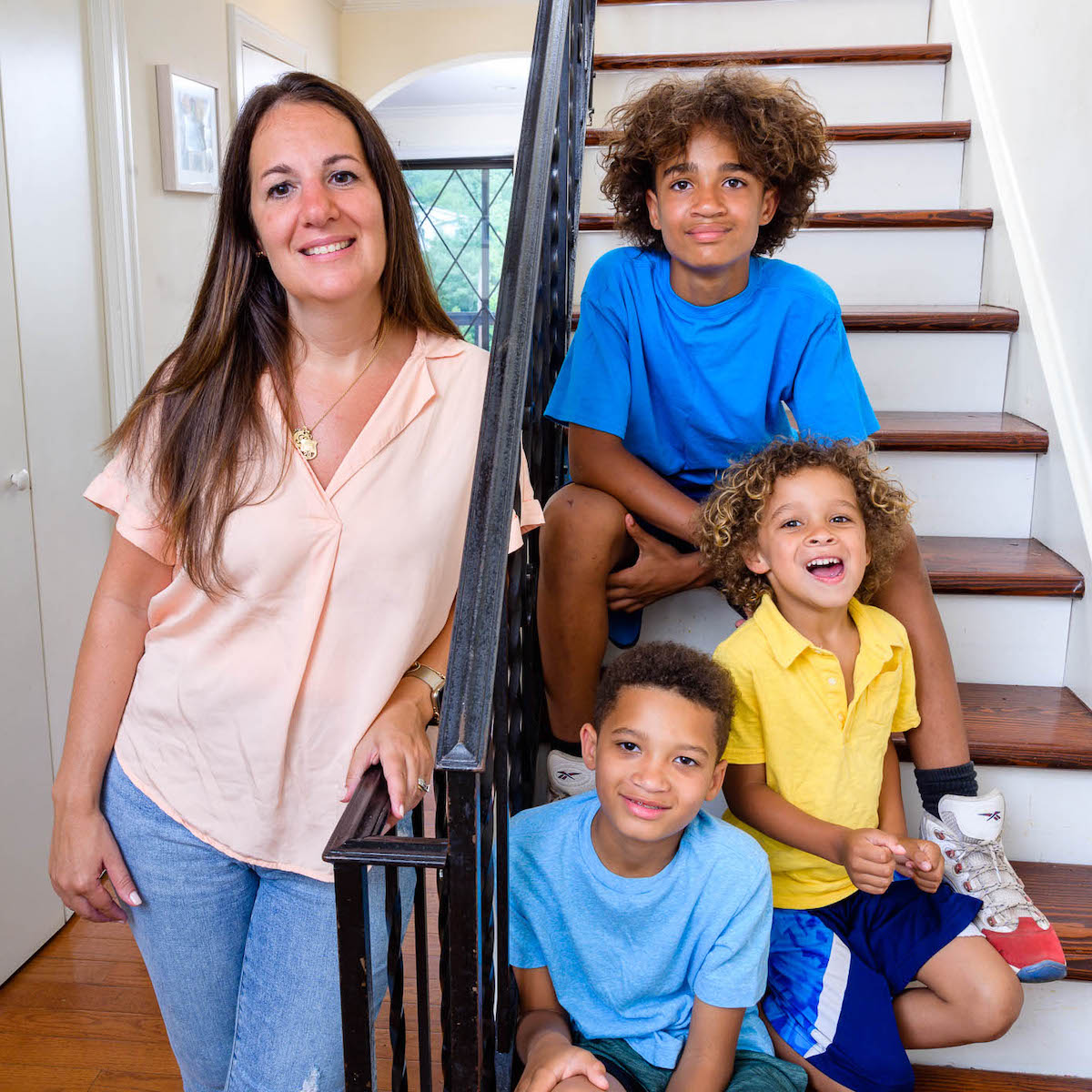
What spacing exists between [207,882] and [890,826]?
37.0 inches

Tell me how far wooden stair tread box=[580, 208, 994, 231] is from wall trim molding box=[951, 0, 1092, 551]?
0.08 meters

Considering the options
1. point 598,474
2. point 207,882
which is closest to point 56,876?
point 207,882

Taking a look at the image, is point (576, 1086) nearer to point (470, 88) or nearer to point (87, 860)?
point (87, 860)

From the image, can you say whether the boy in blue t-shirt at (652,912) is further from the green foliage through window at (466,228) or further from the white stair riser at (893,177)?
the green foliage through window at (466,228)

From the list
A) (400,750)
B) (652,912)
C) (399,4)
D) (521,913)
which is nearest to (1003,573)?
(652,912)

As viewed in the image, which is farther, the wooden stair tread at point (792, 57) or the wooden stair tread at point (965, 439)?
the wooden stair tread at point (792, 57)

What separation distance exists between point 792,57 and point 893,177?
417 mm

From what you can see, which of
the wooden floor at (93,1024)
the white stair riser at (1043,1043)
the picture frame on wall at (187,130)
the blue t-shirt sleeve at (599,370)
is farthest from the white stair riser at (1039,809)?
the picture frame on wall at (187,130)

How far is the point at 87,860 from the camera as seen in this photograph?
48.8 inches

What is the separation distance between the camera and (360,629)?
1.21m

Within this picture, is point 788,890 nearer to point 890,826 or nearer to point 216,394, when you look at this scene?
point 890,826

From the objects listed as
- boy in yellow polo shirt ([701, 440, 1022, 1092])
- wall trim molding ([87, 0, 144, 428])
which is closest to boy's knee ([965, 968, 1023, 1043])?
boy in yellow polo shirt ([701, 440, 1022, 1092])

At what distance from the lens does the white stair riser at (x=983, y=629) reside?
185 cm

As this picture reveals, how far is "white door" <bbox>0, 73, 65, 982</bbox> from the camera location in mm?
2279
